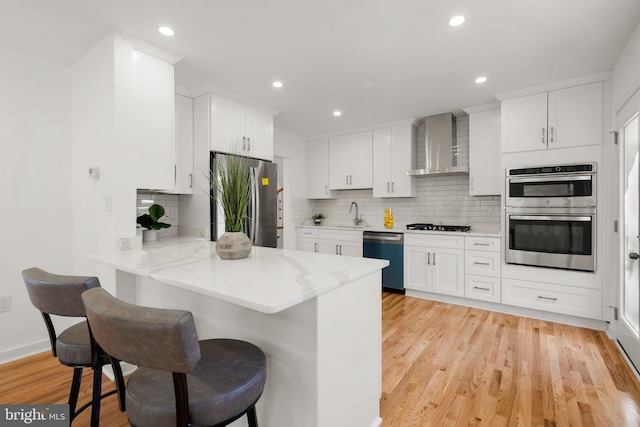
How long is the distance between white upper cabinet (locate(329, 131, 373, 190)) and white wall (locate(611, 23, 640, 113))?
284cm

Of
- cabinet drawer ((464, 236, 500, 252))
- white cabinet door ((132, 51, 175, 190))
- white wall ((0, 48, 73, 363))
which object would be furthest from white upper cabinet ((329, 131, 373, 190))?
white wall ((0, 48, 73, 363))

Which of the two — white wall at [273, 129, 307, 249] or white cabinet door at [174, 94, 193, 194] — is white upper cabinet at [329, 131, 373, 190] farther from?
white cabinet door at [174, 94, 193, 194]

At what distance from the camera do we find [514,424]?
1757 millimetres

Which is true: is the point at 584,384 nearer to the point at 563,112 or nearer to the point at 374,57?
the point at 563,112

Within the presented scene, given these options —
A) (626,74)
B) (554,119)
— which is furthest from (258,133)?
(626,74)

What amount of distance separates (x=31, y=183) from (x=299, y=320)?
281 cm

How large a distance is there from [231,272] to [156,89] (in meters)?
1.99

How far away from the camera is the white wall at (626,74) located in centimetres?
228

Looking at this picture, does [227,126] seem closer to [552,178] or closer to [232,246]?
[232,246]

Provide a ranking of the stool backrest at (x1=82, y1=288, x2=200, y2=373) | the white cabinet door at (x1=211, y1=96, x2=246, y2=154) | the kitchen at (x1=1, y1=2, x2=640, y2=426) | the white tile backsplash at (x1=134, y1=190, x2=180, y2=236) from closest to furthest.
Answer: the stool backrest at (x1=82, y1=288, x2=200, y2=373), the kitchen at (x1=1, y1=2, x2=640, y2=426), the white tile backsplash at (x1=134, y1=190, x2=180, y2=236), the white cabinet door at (x1=211, y1=96, x2=246, y2=154)

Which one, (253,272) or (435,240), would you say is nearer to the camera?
(253,272)

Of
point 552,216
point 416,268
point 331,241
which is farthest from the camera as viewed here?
point 331,241

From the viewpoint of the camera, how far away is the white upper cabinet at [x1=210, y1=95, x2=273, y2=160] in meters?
3.42

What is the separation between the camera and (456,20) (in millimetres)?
2188
